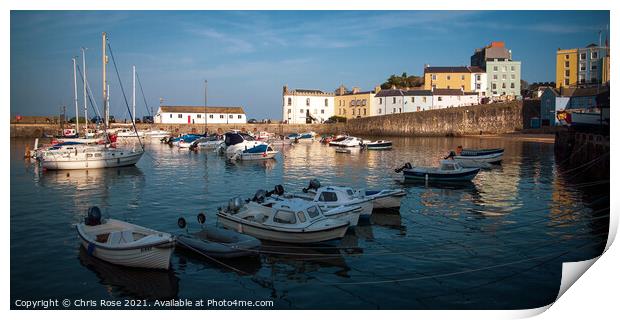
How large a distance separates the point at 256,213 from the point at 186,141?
56.5 meters

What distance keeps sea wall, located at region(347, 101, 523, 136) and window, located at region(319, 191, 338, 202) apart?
274 feet

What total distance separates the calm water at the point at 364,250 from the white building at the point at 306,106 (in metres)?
86.4

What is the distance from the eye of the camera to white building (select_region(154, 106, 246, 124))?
357 feet

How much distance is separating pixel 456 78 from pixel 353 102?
22.8 meters

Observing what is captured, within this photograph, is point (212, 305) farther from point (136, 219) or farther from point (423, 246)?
point (136, 219)

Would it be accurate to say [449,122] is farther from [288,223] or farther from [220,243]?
[220,243]

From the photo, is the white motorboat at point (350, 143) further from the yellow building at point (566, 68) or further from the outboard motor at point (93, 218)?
the outboard motor at point (93, 218)

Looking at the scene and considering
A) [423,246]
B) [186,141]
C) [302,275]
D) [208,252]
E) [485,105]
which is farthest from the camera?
[485,105]

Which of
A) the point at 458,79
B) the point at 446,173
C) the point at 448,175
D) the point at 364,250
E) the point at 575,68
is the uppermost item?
the point at 458,79

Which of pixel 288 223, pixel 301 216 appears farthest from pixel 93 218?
pixel 301 216

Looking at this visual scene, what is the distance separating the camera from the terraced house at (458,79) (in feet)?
383

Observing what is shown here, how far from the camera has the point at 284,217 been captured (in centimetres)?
1847

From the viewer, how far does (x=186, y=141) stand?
73812 mm
